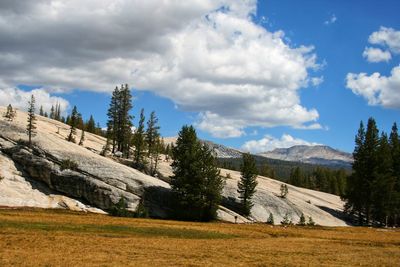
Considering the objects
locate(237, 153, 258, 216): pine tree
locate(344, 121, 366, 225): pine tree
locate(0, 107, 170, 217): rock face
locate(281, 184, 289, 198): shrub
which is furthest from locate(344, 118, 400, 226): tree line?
locate(0, 107, 170, 217): rock face

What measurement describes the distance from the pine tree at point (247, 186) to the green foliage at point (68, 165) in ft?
109

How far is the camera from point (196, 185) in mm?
82312

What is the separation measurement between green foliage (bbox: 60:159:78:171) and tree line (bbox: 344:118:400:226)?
2403 inches

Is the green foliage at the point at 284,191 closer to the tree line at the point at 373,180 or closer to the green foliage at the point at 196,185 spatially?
the tree line at the point at 373,180

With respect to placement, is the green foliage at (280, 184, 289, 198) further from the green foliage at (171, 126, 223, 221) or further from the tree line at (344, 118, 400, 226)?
the green foliage at (171, 126, 223, 221)

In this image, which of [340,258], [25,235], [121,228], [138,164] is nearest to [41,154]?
[138,164]

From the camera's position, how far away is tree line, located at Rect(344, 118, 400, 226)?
9581 cm

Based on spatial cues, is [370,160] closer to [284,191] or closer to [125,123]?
[284,191]

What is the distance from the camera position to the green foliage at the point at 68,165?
271ft

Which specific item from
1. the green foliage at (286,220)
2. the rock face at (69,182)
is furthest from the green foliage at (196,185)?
the green foliage at (286,220)

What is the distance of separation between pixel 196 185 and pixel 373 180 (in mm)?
41525

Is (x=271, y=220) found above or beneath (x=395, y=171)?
beneath

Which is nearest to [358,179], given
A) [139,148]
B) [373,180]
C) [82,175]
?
[373,180]

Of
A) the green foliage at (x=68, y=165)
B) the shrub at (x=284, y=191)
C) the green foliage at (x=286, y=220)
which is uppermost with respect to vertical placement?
the green foliage at (x=68, y=165)
